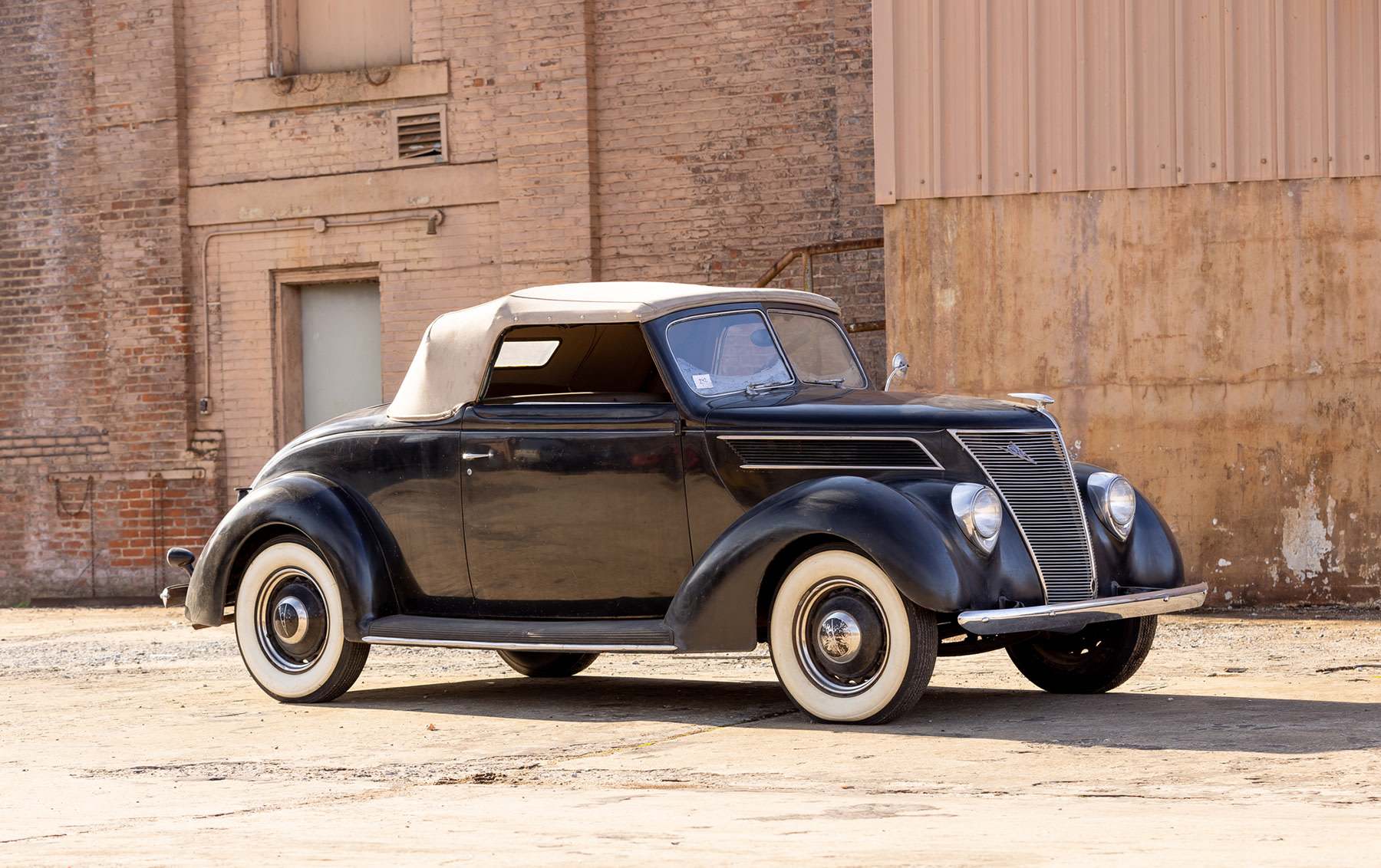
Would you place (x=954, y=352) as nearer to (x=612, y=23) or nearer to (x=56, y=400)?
(x=612, y=23)

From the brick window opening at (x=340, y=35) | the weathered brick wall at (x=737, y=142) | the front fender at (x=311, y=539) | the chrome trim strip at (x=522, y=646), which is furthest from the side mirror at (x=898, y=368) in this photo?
the brick window opening at (x=340, y=35)

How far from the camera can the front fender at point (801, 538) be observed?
611 centimetres

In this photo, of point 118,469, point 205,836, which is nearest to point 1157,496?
point 205,836

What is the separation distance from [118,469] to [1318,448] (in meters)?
10.1

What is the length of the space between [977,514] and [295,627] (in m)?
3.22

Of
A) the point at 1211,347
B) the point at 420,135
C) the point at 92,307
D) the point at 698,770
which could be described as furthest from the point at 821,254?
the point at 698,770

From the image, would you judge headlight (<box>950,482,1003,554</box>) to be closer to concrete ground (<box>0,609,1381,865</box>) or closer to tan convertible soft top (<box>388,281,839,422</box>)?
concrete ground (<box>0,609,1381,865</box>)

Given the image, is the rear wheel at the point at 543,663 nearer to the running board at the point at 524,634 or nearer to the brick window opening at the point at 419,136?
the running board at the point at 524,634

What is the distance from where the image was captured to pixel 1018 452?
261 inches

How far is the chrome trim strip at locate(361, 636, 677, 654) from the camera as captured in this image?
22.1ft

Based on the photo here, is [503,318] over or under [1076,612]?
over

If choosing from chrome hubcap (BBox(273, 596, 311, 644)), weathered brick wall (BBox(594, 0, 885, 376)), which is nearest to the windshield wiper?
chrome hubcap (BBox(273, 596, 311, 644))

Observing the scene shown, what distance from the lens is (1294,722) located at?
6074mm

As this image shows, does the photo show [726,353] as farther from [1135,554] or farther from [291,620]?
[291,620]
